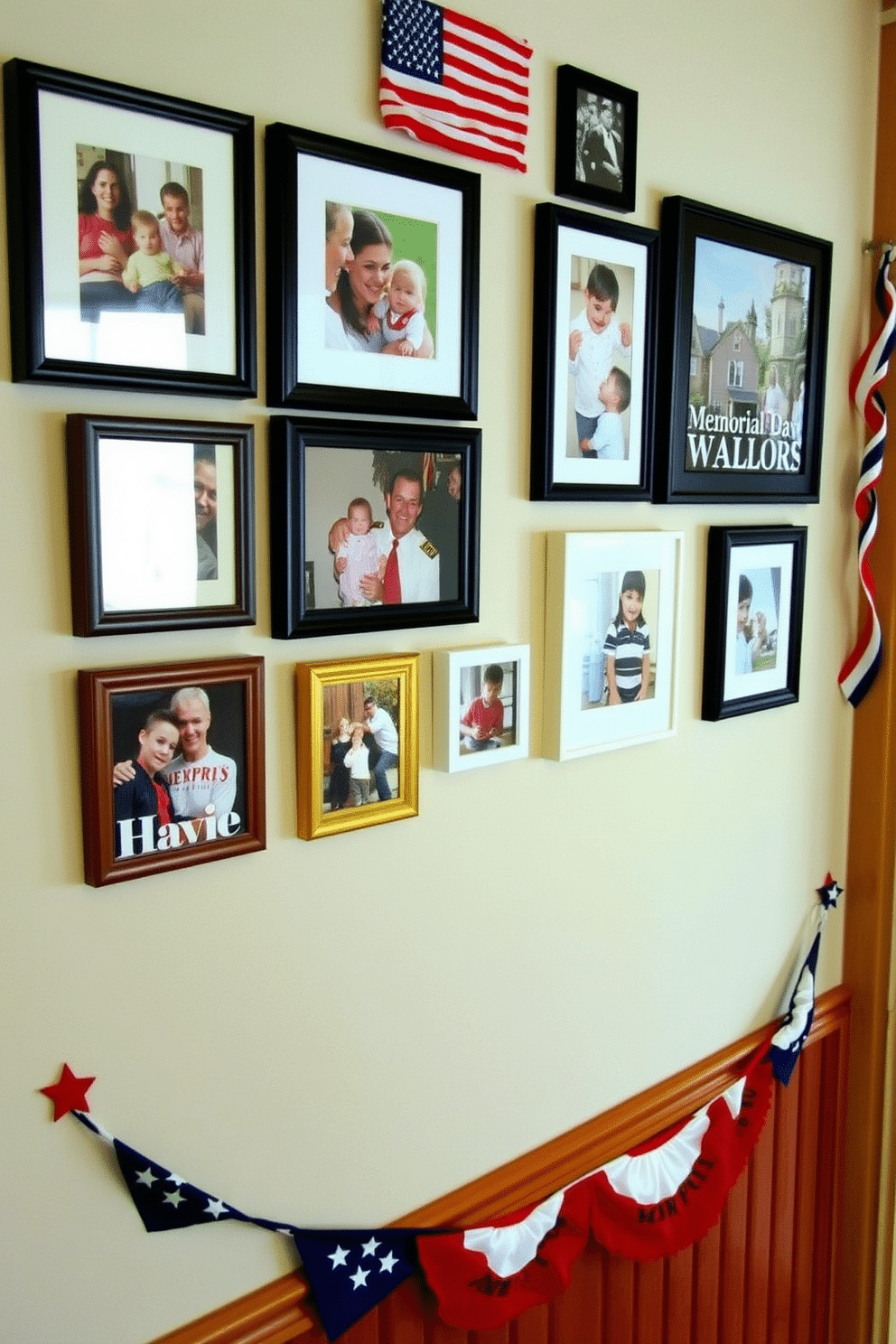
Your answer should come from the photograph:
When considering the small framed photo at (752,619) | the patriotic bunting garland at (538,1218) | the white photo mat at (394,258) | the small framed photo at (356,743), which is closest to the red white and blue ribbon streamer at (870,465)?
the small framed photo at (752,619)

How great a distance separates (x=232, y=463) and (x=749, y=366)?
1.07 m

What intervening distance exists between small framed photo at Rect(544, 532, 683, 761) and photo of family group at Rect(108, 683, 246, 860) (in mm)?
545

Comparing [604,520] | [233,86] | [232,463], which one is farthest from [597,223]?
[232,463]

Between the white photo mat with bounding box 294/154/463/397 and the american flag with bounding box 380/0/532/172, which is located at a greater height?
the american flag with bounding box 380/0/532/172

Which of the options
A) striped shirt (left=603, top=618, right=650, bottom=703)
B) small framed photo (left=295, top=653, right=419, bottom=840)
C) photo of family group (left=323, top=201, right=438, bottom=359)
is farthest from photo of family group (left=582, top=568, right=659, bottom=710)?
photo of family group (left=323, top=201, right=438, bottom=359)

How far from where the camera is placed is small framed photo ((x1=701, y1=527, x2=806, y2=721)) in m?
1.93

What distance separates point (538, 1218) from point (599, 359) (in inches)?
49.9

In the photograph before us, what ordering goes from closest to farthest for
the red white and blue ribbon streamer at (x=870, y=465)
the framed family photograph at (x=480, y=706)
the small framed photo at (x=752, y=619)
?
1. the framed family photograph at (x=480, y=706)
2. the small framed photo at (x=752, y=619)
3. the red white and blue ribbon streamer at (x=870, y=465)

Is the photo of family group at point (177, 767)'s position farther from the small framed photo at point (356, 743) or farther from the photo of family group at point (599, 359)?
the photo of family group at point (599, 359)

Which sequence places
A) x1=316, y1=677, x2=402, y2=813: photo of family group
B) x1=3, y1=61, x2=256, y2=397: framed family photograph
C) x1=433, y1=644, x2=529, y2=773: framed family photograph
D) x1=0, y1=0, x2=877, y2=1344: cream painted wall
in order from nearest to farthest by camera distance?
1. x1=3, y1=61, x2=256, y2=397: framed family photograph
2. x1=0, y1=0, x2=877, y2=1344: cream painted wall
3. x1=316, y1=677, x2=402, y2=813: photo of family group
4. x1=433, y1=644, x2=529, y2=773: framed family photograph

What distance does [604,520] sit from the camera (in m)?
1.72

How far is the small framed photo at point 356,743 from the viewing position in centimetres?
133

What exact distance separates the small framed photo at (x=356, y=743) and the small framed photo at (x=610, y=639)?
0.93 feet

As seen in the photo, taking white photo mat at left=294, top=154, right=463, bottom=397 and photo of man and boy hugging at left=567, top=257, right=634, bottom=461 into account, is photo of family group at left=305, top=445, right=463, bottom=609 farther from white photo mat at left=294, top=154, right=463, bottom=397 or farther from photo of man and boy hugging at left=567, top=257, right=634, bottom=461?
photo of man and boy hugging at left=567, top=257, right=634, bottom=461
